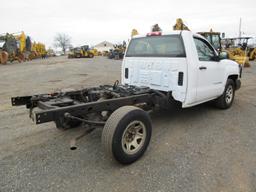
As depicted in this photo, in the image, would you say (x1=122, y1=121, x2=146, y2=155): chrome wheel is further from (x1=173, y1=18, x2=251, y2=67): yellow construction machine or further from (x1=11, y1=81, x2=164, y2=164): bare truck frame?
(x1=173, y1=18, x2=251, y2=67): yellow construction machine

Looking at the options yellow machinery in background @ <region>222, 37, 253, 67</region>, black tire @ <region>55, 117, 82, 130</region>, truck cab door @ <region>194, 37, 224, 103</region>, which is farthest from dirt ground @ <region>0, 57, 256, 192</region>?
yellow machinery in background @ <region>222, 37, 253, 67</region>

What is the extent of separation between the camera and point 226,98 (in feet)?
19.1

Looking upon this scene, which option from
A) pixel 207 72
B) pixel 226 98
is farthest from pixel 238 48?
pixel 207 72

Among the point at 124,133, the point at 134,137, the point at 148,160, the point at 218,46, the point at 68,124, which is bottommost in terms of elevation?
the point at 148,160

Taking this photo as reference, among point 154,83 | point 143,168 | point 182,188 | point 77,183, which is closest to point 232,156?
point 182,188

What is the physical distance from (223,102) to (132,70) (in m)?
2.54

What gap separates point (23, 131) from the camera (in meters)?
4.52

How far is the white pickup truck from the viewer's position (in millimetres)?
3090

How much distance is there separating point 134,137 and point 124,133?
33cm

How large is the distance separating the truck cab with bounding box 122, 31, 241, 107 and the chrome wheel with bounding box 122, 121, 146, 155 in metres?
1.37

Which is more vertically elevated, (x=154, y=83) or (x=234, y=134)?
(x=154, y=83)

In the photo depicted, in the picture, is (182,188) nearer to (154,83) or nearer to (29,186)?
(29,186)

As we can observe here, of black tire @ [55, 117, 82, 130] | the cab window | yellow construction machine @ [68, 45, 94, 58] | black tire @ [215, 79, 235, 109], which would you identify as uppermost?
yellow construction machine @ [68, 45, 94, 58]

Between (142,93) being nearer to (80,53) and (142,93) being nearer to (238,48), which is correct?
(238,48)
